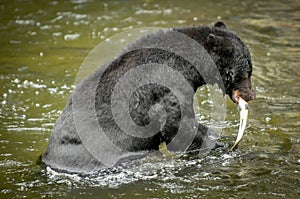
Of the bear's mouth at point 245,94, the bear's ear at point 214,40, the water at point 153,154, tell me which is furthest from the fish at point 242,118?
the bear's ear at point 214,40

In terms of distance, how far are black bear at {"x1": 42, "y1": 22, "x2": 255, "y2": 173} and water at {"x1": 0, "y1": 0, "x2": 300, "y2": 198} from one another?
9.2 inches

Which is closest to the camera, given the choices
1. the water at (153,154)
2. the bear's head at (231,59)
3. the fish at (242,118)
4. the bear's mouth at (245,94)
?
the water at (153,154)

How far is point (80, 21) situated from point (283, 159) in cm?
926

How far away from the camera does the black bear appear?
6.45 metres

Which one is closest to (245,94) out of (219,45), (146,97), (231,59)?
(231,59)

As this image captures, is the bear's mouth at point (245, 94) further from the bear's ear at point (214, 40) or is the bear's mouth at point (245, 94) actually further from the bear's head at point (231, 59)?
the bear's ear at point (214, 40)

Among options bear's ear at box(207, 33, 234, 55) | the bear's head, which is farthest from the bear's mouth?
bear's ear at box(207, 33, 234, 55)

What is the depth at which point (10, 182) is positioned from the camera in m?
6.52

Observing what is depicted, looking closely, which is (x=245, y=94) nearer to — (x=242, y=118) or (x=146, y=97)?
(x=242, y=118)

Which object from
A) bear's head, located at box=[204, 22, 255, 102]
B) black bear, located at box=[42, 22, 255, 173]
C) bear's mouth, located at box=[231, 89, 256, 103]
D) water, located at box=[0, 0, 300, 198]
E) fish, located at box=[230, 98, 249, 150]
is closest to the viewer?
water, located at box=[0, 0, 300, 198]

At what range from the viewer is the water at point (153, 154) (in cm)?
630

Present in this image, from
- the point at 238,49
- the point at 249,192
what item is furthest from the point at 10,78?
the point at 249,192

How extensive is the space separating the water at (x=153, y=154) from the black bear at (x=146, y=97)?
0.23 meters

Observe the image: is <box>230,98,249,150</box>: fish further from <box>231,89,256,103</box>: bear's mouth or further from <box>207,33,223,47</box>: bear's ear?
<box>207,33,223,47</box>: bear's ear
